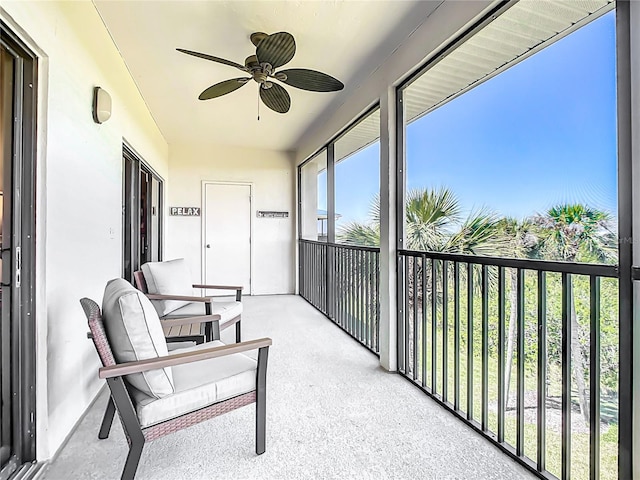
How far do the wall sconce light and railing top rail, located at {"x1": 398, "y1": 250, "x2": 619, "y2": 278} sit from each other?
234 cm

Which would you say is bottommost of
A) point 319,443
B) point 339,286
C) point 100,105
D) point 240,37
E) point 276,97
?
point 319,443

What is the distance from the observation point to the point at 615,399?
4.21 ft

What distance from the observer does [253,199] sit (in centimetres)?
592

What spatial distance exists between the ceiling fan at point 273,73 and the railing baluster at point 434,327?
4.75ft

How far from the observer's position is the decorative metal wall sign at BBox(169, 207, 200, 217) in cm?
561

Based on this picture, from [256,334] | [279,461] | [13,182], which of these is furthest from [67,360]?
[256,334]

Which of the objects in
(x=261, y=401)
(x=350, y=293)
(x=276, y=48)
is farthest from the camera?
(x=350, y=293)

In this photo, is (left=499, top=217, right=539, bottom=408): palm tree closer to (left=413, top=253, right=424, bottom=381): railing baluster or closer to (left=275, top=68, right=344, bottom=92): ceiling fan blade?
(left=413, top=253, right=424, bottom=381): railing baluster

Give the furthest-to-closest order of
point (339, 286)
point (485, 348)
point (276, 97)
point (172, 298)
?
1. point (339, 286)
2. point (172, 298)
3. point (276, 97)
4. point (485, 348)

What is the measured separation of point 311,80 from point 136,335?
1.93m

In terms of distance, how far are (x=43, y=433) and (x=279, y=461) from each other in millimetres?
1083

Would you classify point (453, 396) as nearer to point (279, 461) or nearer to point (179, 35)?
point (279, 461)

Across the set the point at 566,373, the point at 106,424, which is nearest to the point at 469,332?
the point at 566,373

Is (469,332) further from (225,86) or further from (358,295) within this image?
(225,86)
